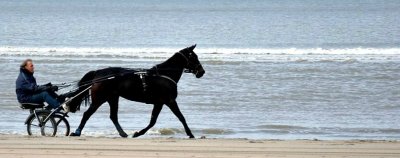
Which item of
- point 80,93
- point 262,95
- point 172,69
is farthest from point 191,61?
point 262,95

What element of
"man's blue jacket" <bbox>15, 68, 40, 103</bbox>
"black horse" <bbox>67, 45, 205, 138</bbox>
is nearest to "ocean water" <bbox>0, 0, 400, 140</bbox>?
"black horse" <bbox>67, 45, 205, 138</bbox>

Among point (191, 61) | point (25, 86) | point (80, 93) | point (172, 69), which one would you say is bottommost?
point (80, 93)

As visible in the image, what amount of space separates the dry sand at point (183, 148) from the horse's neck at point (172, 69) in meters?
1.10

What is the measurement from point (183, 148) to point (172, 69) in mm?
2015

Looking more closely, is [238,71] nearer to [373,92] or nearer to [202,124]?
[373,92]

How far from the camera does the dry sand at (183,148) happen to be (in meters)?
12.3

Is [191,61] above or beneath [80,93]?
above

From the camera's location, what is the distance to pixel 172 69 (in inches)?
577

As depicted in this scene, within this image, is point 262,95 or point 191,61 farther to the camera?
point 262,95

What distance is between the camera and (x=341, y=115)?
62.6 ft

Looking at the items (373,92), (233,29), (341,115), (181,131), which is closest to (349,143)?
(181,131)

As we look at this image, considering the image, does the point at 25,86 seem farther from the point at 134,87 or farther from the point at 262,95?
the point at 262,95

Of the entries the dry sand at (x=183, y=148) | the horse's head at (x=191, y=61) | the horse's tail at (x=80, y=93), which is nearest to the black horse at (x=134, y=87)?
the horse's tail at (x=80, y=93)

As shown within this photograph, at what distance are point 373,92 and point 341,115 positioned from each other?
3.99 m
